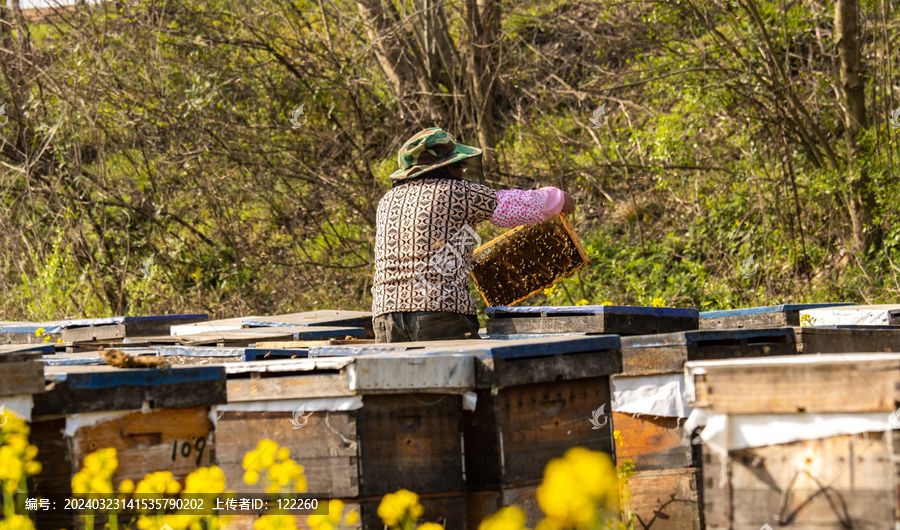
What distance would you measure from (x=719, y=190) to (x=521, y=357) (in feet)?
24.7

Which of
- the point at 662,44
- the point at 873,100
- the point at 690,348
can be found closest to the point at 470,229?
the point at 690,348

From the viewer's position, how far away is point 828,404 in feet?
7.41

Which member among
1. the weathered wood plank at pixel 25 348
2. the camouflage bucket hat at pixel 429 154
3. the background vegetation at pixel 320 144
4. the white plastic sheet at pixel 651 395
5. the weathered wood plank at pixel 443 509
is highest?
the background vegetation at pixel 320 144

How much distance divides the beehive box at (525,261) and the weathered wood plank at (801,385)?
336 centimetres

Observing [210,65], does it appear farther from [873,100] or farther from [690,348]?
[690,348]

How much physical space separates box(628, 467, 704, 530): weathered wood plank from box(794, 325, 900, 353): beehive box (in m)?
0.87

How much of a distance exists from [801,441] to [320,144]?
31.3 feet

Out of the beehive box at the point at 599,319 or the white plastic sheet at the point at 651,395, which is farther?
the beehive box at the point at 599,319

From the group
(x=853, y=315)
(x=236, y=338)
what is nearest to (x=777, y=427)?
(x=236, y=338)

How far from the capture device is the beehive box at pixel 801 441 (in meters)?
2.20

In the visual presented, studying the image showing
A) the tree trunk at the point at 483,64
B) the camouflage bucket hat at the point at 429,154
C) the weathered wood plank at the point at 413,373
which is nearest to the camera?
the weathered wood plank at the point at 413,373

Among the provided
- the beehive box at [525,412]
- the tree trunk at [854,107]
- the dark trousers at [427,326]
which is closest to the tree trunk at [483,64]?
the tree trunk at [854,107]

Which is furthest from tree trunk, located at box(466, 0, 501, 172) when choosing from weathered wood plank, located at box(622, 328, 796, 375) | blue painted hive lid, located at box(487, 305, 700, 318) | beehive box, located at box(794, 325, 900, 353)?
weathered wood plank, located at box(622, 328, 796, 375)

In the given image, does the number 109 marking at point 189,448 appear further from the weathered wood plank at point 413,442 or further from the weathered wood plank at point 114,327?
the weathered wood plank at point 114,327
